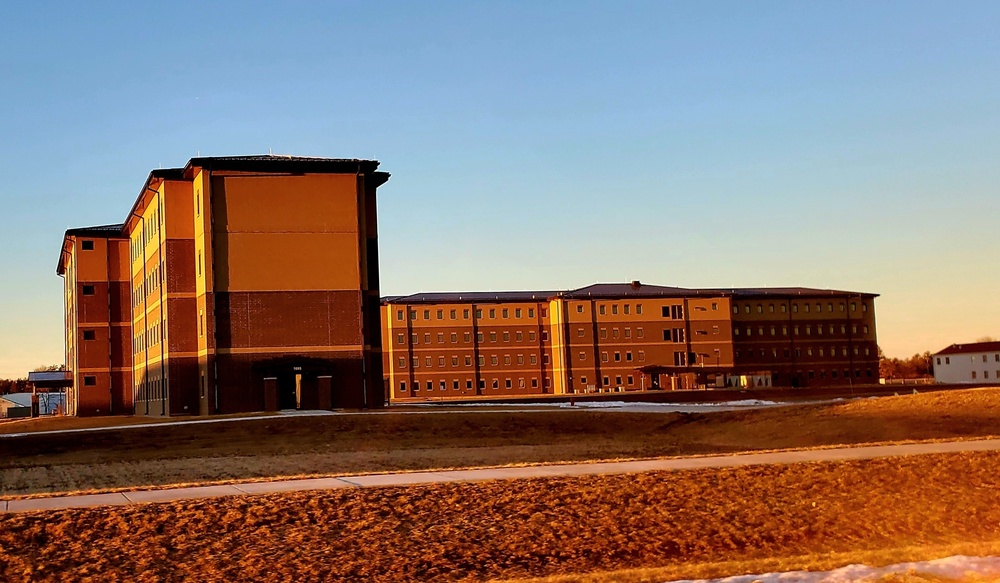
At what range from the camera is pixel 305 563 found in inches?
618

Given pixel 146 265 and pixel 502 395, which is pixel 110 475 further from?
pixel 502 395

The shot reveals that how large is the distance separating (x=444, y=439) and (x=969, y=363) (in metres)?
120

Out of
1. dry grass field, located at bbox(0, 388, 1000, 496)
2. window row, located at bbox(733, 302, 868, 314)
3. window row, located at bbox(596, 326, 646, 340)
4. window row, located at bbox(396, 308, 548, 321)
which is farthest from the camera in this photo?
window row, located at bbox(733, 302, 868, 314)

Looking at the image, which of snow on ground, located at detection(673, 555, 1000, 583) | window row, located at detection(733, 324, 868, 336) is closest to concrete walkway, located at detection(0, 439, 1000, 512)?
snow on ground, located at detection(673, 555, 1000, 583)

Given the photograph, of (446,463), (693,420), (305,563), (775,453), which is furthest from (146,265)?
(305,563)

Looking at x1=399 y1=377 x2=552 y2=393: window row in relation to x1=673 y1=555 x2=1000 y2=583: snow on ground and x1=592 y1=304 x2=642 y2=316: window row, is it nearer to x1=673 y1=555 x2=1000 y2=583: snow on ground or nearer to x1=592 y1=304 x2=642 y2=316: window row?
x1=592 y1=304 x2=642 y2=316: window row

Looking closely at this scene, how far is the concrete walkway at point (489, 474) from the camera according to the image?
18812mm

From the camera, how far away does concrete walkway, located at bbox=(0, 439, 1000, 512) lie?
61.7 feet

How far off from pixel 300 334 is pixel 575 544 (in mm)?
51964

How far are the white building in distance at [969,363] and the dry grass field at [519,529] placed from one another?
130 m

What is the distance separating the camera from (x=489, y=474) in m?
22.1

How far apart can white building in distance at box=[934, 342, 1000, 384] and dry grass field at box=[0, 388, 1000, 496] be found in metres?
105

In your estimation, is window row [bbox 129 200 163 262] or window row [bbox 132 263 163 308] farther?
window row [bbox 129 200 163 262]

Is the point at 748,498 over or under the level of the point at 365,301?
under
